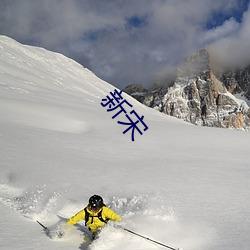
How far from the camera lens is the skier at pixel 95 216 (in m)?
5.98

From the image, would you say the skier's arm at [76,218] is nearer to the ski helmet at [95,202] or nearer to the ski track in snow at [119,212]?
the ski track in snow at [119,212]

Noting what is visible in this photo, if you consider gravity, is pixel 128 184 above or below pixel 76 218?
above

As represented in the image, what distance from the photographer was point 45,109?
20344 mm

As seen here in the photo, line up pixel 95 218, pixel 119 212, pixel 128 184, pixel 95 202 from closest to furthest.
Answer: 1. pixel 95 202
2. pixel 95 218
3. pixel 119 212
4. pixel 128 184

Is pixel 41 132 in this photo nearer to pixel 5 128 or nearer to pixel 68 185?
pixel 5 128

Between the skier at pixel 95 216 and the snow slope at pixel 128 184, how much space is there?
0.76ft

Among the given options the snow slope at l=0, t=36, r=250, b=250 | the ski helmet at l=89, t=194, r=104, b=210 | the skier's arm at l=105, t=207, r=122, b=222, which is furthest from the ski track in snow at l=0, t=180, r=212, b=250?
the ski helmet at l=89, t=194, r=104, b=210

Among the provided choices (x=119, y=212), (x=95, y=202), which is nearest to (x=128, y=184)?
(x=119, y=212)

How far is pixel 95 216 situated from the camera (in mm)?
6059

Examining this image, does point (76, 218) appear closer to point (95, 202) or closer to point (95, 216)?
point (95, 216)

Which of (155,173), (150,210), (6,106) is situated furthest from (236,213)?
(6,106)

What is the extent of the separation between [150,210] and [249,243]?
2.19 m

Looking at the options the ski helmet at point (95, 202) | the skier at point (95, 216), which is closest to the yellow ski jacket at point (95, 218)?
the skier at point (95, 216)

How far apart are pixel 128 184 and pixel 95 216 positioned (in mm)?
2529
